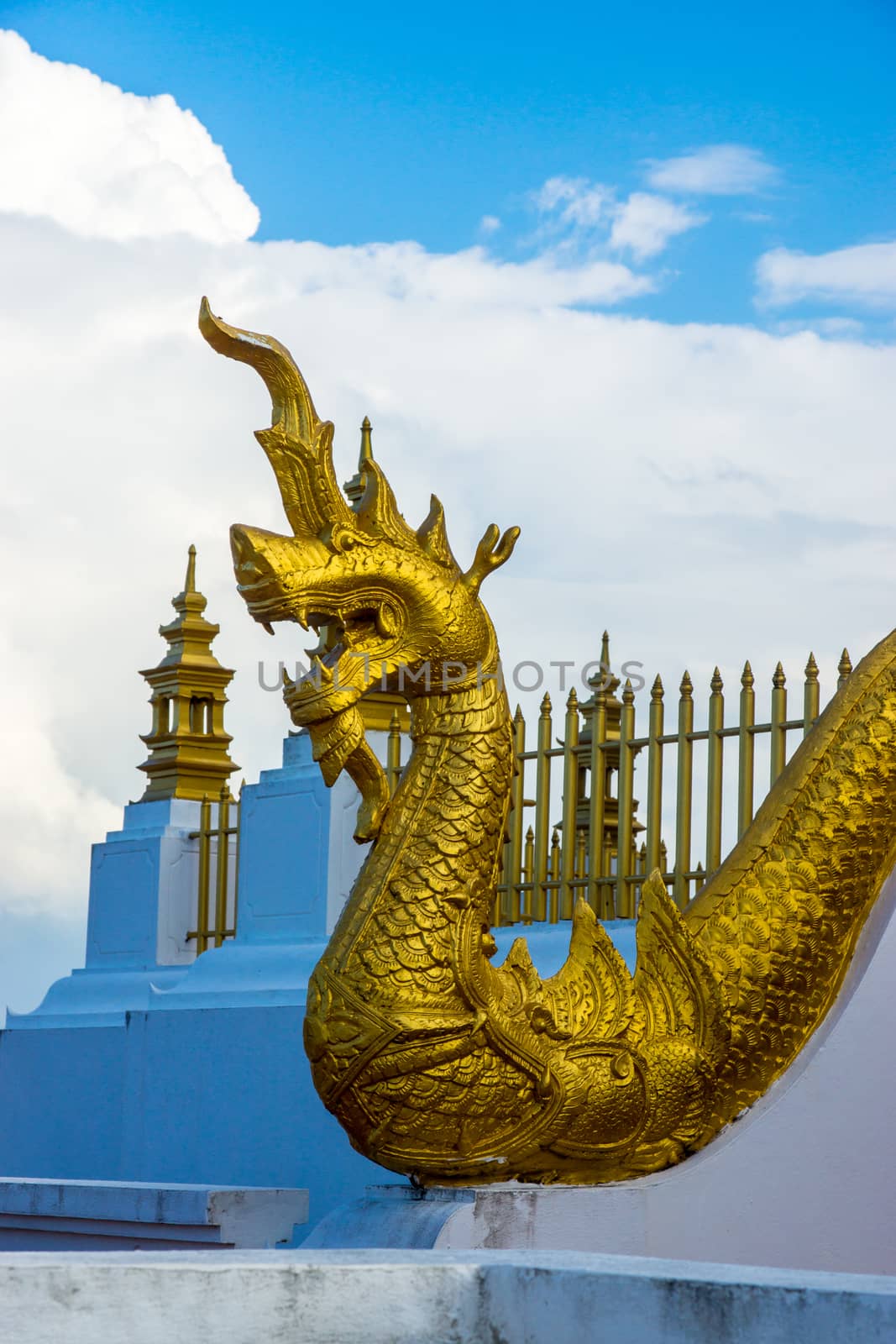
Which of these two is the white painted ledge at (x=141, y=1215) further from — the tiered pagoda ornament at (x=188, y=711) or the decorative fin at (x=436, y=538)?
the tiered pagoda ornament at (x=188, y=711)

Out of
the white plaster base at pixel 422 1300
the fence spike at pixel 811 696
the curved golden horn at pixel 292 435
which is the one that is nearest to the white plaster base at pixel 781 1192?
the fence spike at pixel 811 696

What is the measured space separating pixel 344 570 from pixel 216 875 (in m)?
4.41

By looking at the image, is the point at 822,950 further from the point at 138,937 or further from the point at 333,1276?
the point at 138,937

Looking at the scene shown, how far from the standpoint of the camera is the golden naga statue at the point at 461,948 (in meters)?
3.70

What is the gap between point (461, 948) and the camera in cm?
379

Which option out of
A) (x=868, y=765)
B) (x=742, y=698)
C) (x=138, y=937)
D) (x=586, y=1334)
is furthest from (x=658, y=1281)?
(x=138, y=937)

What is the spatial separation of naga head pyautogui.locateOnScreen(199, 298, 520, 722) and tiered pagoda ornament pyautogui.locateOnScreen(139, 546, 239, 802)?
14.2 feet

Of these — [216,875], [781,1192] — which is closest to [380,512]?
[781,1192]

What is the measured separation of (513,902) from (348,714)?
2411 millimetres

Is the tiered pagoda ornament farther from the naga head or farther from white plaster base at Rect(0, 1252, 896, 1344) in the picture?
white plaster base at Rect(0, 1252, 896, 1344)

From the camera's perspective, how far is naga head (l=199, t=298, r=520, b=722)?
3.68 m

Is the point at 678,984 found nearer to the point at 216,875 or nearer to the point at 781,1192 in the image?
the point at 781,1192

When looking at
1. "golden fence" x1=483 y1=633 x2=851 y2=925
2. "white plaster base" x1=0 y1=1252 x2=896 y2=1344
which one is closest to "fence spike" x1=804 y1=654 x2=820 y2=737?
"golden fence" x1=483 y1=633 x2=851 y2=925

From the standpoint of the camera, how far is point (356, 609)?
3.79 metres
